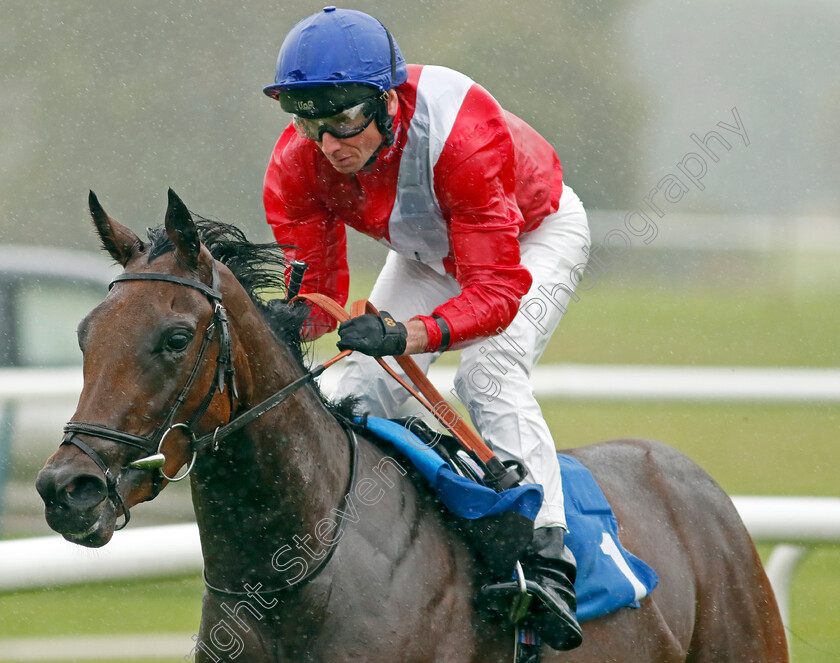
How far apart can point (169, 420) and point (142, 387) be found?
0.27ft

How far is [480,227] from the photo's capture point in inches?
96.2

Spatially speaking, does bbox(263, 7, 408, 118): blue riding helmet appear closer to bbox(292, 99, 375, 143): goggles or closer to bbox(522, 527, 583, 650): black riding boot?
bbox(292, 99, 375, 143): goggles

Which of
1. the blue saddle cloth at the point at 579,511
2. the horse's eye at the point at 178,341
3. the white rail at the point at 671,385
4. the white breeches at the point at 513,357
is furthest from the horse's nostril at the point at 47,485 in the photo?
the white rail at the point at 671,385

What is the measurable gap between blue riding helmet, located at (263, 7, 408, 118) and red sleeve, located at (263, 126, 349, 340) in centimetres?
30

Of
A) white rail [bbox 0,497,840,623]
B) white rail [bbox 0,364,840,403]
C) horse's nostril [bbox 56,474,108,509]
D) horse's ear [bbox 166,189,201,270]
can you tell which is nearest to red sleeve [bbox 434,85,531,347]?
horse's ear [bbox 166,189,201,270]

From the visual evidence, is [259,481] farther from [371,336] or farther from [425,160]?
[425,160]

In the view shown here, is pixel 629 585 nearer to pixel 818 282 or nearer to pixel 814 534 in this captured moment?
pixel 814 534

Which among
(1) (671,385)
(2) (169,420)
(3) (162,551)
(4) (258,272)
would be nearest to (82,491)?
(2) (169,420)

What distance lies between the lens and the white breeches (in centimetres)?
255

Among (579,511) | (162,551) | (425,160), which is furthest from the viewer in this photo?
(162,551)

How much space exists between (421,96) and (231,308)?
0.83 m

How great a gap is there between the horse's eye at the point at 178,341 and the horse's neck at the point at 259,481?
0.58ft

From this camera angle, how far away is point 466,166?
2.47 m

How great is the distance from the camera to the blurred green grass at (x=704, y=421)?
16.2 ft
